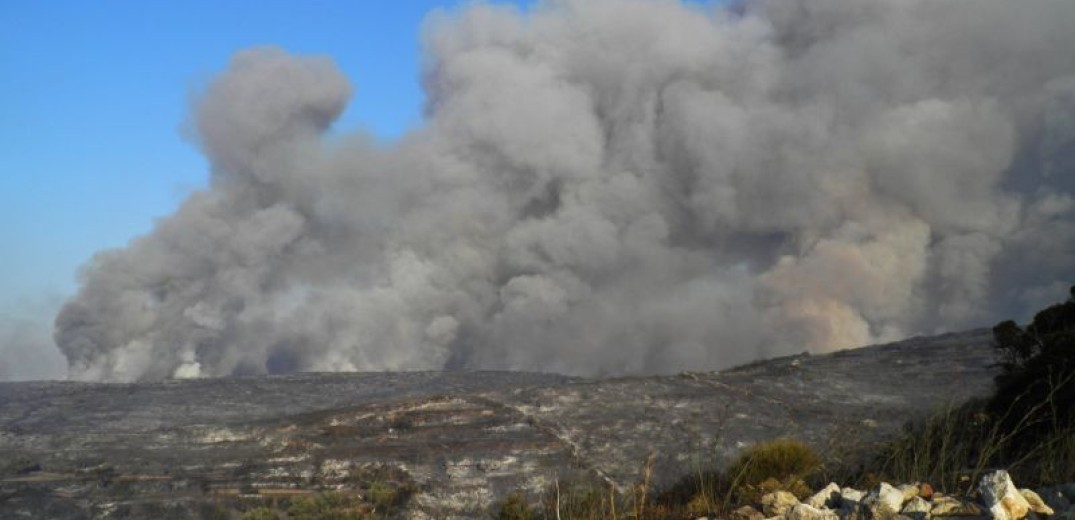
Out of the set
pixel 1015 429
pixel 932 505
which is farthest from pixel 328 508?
pixel 1015 429

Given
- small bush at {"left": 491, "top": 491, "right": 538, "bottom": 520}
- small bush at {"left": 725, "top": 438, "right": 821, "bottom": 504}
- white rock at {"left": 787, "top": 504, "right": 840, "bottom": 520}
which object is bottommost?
small bush at {"left": 491, "top": 491, "right": 538, "bottom": 520}

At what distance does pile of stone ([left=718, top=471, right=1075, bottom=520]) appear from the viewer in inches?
232

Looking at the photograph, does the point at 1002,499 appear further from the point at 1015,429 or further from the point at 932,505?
the point at 1015,429

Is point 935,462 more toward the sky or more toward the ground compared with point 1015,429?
more toward the ground

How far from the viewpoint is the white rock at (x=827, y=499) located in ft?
22.7

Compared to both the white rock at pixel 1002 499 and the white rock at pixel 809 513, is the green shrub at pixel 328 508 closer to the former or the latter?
the white rock at pixel 809 513

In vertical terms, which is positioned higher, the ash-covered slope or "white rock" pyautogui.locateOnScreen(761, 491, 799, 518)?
the ash-covered slope

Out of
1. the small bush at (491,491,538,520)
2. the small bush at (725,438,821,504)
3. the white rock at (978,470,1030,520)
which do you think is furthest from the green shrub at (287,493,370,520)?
the white rock at (978,470,1030,520)

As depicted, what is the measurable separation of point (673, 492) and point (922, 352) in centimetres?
2154

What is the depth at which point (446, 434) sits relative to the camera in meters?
17.0

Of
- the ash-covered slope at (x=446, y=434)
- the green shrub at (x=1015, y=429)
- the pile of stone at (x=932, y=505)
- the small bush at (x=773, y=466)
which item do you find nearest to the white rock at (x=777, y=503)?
the pile of stone at (x=932, y=505)

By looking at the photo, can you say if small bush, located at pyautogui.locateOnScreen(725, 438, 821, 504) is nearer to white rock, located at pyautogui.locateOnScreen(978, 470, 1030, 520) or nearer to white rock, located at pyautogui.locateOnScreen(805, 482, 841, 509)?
white rock, located at pyautogui.locateOnScreen(805, 482, 841, 509)

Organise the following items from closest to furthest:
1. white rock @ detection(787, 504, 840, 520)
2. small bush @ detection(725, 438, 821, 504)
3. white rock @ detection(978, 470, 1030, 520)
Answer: white rock @ detection(978, 470, 1030, 520), white rock @ detection(787, 504, 840, 520), small bush @ detection(725, 438, 821, 504)

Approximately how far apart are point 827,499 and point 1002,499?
4.65 feet
